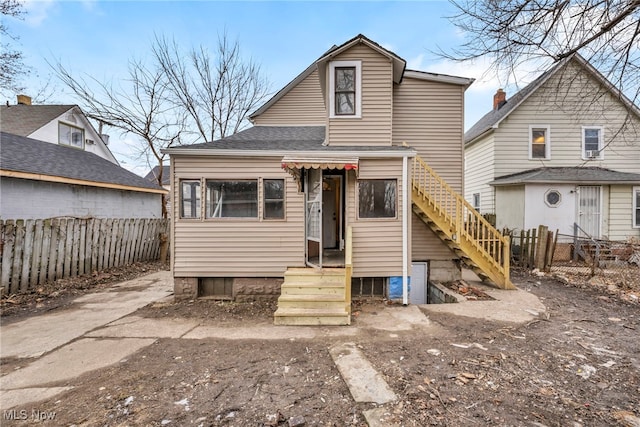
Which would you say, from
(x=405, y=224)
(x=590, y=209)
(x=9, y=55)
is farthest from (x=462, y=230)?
(x=9, y=55)

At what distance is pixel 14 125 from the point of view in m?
13.9

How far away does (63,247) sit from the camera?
7258mm

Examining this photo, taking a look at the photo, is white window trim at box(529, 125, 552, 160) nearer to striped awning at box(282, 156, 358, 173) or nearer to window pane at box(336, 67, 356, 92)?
window pane at box(336, 67, 356, 92)

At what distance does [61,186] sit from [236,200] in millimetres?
7633

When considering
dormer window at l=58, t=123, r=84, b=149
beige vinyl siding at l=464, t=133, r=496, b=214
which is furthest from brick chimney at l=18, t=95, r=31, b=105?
beige vinyl siding at l=464, t=133, r=496, b=214

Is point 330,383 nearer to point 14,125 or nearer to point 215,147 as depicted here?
point 215,147

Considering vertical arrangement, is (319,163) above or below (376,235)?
above

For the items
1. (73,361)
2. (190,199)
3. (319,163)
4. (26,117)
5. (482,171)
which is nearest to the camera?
(73,361)

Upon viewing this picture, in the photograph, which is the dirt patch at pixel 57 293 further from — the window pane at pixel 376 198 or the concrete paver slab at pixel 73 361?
the window pane at pixel 376 198

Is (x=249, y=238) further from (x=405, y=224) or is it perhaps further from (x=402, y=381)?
(x=402, y=381)

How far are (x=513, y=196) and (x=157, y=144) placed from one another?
60.3 feet

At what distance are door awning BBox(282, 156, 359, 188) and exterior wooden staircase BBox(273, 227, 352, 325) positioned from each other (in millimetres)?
1486

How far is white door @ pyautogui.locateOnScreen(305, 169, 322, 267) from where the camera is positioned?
598 centimetres

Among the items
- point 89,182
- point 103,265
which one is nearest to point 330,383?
point 103,265
